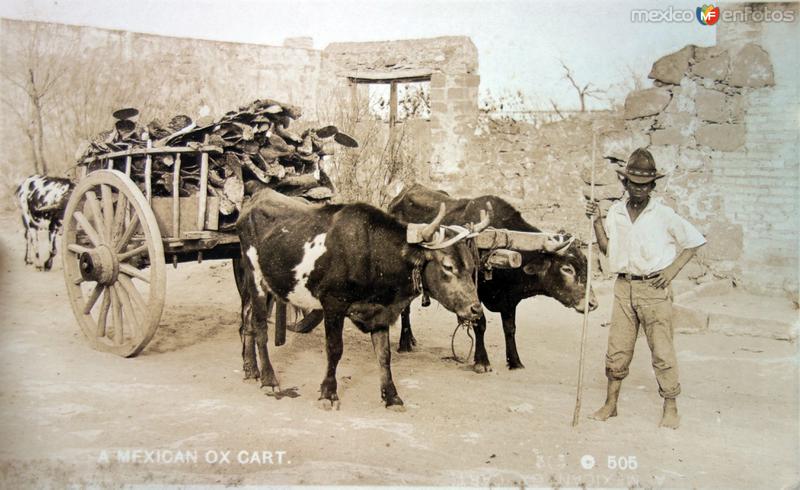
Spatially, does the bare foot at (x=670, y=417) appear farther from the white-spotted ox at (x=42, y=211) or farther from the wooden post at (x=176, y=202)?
the white-spotted ox at (x=42, y=211)

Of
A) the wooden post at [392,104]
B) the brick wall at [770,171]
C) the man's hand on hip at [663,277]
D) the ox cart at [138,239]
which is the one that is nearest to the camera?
the man's hand on hip at [663,277]

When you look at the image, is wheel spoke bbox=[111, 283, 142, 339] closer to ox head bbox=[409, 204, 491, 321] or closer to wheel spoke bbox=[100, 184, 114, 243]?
wheel spoke bbox=[100, 184, 114, 243]

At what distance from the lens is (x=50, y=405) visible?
4.91 metres

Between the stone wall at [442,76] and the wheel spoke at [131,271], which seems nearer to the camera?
the wheel spoke at [131,271]

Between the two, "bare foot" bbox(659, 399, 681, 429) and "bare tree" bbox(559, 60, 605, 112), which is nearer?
"bare foot" bbox(659, 399, 681, 429)

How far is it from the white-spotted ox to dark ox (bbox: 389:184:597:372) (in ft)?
13.5

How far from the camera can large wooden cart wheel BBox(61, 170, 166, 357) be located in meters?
5.58

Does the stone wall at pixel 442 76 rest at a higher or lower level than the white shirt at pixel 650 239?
higher

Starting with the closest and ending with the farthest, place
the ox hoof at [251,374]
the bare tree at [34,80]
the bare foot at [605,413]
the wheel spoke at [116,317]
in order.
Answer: the bare foot at [605,413], the ox hoof at [251,374], the wheel spoke at [116,317], the bare tree at [34,80]

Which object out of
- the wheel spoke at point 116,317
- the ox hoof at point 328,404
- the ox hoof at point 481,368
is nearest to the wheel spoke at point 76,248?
the wheel spoke at point 116,317

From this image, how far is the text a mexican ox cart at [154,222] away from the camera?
562 cm

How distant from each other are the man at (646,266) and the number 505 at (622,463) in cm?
55

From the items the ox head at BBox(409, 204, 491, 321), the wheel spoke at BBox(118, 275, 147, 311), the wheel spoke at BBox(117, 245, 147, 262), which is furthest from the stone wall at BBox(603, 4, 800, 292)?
the wheel spoke at BBox(118, 275, 147, 311)

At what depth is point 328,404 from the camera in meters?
5.05
